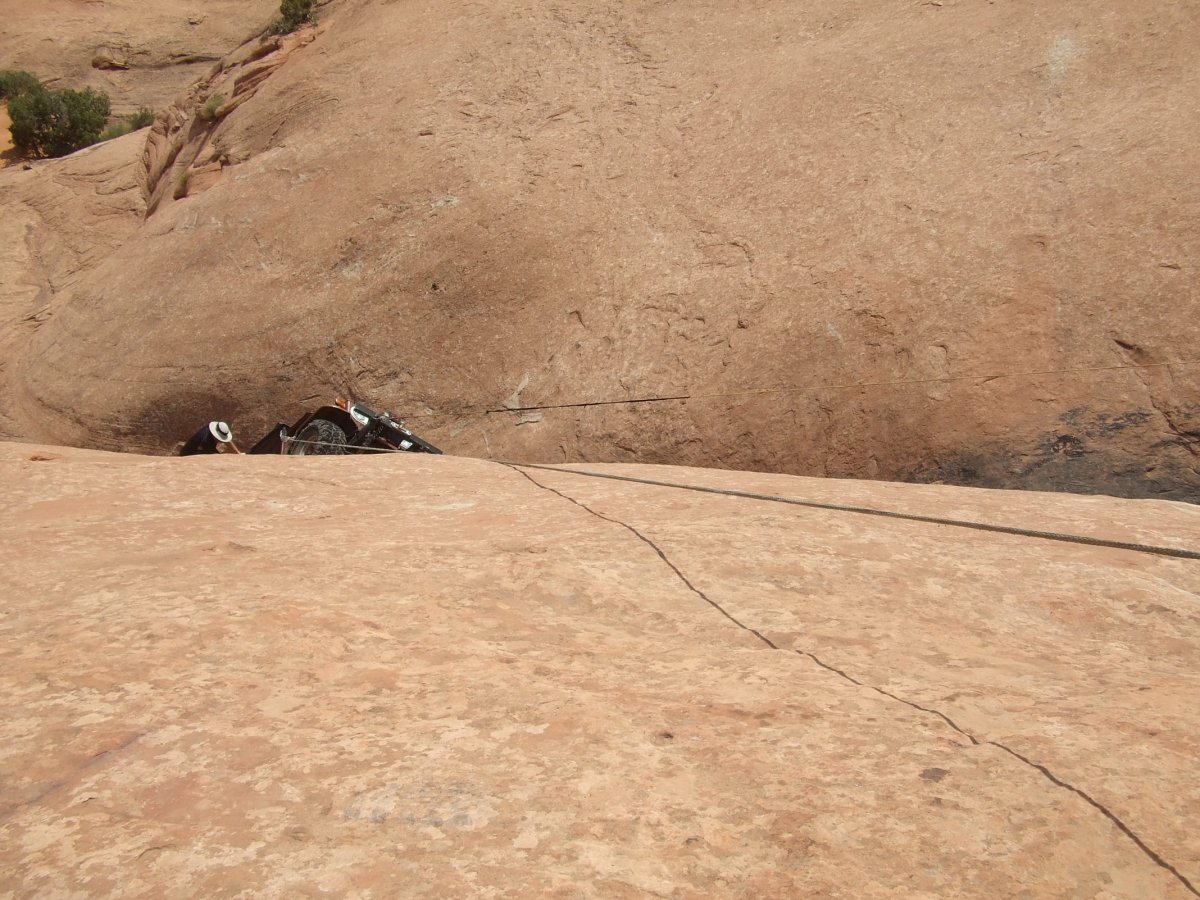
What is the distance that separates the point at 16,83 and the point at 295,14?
1589 cm

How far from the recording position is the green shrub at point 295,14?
1267 centimetres

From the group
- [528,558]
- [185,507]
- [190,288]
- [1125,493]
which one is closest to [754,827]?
[528,558]

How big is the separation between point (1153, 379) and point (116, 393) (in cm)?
877

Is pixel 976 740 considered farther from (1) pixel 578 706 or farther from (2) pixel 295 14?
(2) pixel 295 14

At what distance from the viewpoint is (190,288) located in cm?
1003

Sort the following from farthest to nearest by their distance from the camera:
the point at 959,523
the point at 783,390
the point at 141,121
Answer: the point at 141,121
the point at 783,390
the point at 959,523

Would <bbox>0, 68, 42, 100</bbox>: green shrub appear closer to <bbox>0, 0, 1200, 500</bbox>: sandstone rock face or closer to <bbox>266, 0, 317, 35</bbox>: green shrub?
<bbox>266, 0, 317, 35</bbox>: green shrub

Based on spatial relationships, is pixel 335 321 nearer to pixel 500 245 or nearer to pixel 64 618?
pixel 500 245

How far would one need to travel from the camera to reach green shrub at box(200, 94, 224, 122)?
1285cm

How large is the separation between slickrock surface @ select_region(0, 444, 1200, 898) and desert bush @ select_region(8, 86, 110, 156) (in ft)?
69.6

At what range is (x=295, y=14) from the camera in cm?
1275

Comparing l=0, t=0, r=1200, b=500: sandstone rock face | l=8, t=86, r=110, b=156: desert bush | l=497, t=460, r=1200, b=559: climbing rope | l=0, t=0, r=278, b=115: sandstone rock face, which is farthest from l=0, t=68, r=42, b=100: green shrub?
l=497, t=460, r=1200, b=559: climbing rope

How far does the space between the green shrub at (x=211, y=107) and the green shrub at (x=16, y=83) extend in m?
14.5

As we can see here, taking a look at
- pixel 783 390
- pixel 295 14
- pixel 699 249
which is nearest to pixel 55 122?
pixel 295 14
